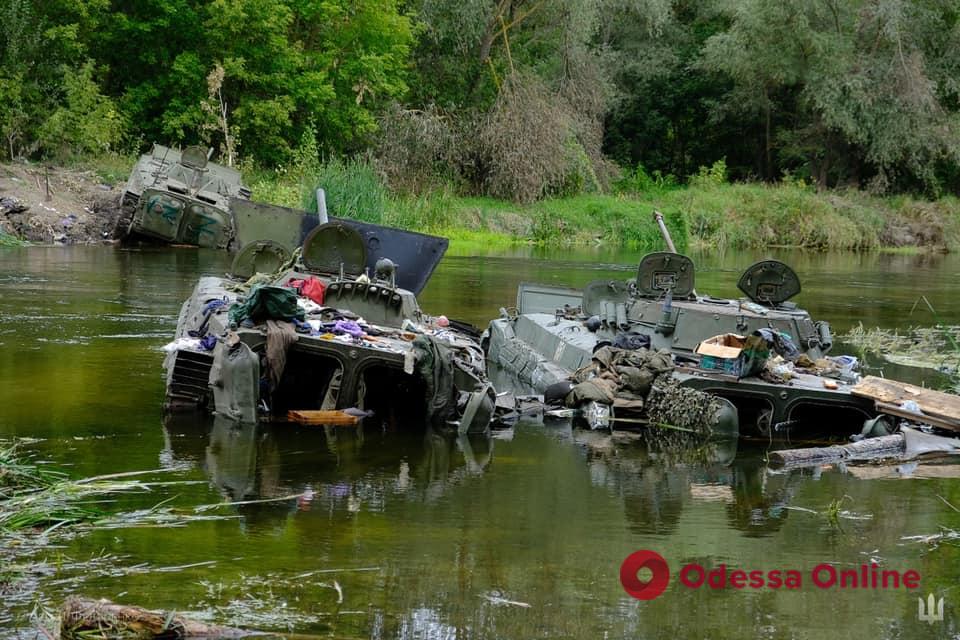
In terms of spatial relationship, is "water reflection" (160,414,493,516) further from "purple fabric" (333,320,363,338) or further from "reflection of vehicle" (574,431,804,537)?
"reflection of vehicle" (574,431,804,537)

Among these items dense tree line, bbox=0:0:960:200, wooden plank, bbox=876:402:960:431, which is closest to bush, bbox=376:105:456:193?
dense tree line, bbox=0:0:960:200

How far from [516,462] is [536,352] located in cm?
529

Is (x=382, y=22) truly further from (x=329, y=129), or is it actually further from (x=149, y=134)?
(x=149, y=134)

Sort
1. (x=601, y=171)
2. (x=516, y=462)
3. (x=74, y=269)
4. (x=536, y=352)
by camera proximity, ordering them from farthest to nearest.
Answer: (x=601, y=171) < (x=74, y=269) < (x=536, y=352) < (x=516, y=462)

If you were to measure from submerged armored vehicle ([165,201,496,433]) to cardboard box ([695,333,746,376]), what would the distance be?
7.84 ft

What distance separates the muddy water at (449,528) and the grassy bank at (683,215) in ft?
76.7

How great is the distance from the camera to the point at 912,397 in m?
13.8

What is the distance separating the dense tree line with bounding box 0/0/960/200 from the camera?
133ft

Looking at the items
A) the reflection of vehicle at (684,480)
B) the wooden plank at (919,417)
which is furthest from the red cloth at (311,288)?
the wooden plank at (919,417)

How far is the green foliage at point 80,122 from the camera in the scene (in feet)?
122

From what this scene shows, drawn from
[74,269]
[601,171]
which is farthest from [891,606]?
[601,171]

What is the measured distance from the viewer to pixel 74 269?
2717cm

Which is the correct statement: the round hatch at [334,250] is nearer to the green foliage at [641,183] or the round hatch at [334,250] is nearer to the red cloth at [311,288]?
the red cloth at [311,288]

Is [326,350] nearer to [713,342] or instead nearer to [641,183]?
[713,342]
